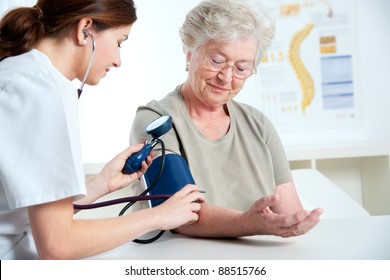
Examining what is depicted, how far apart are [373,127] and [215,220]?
9.00ft

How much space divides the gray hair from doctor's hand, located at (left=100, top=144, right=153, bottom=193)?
1.40ft

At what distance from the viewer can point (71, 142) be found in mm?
946

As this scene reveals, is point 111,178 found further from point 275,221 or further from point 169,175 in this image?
point 275,221

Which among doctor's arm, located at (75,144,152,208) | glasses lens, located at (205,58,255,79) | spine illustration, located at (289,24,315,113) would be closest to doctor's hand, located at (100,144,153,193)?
doctor's arm, located at (75,144,152,208)

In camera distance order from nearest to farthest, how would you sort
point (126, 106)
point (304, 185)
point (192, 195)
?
1. point (192, 195)
2. point (304, 185)
3. point (126, 106)

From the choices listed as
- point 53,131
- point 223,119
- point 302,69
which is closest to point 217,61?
point 223,119

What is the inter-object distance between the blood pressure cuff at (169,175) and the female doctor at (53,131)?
17cm

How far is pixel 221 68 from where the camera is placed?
1.62m

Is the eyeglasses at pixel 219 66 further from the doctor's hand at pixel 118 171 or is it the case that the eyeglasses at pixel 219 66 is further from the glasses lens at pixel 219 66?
the doctor's hand at pixel 118 171

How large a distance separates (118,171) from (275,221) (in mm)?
445

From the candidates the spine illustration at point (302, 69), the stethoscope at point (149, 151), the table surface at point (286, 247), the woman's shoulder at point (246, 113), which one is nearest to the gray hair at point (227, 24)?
the woman's shoulder at point (246, 113)

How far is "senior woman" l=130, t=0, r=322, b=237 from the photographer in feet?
5.21
